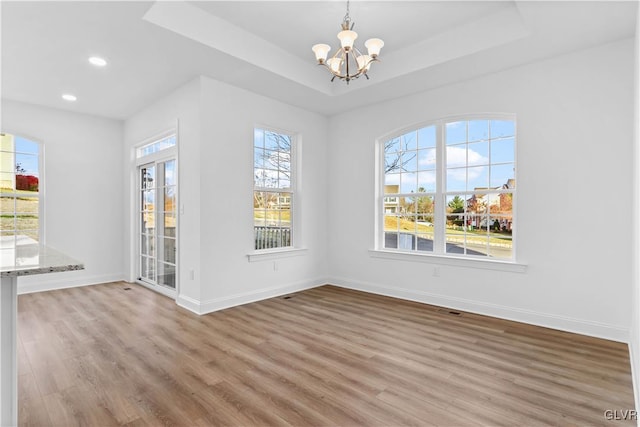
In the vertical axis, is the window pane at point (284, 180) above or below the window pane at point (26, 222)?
above

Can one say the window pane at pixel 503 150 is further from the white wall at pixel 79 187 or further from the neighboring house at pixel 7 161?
the neighboring house at pixel 7 161

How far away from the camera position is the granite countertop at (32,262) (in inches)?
56.9

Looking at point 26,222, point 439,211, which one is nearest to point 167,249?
point 26,222

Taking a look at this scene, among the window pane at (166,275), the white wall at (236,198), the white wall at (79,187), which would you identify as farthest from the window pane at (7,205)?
the white wall at (236,198)

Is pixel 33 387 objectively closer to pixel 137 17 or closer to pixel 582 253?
pixel 137 17

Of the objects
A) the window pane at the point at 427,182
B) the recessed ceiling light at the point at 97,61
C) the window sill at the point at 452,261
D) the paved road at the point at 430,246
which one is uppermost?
the recessed ceiling light at the point at 97,61

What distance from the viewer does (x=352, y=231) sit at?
539 cm

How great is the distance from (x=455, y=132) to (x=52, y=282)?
631cm

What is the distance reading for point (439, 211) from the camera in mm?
4477

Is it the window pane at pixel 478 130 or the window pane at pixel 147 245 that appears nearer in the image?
the window pane at pixel 478 130

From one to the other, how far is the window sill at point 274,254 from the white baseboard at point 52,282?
3076mm

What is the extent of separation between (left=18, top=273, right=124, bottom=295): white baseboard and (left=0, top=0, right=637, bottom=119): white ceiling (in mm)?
2772

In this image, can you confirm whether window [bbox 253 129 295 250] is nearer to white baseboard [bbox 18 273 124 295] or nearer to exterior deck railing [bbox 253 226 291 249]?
exterior deck railing [bbox 253 226 291 249]

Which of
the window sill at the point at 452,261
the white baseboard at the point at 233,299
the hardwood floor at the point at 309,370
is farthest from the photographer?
the white baseboard at the point at 233,299
